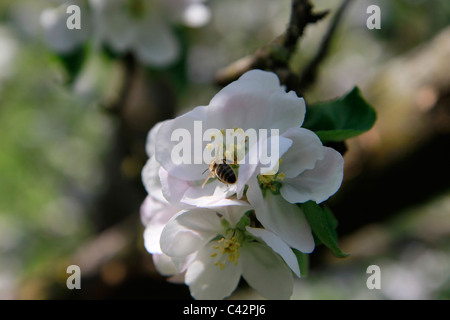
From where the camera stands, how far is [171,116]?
2393mm

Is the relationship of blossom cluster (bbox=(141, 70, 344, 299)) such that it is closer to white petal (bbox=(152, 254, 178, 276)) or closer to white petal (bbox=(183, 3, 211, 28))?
white petal (bbox=(152, 254, 178, 276))

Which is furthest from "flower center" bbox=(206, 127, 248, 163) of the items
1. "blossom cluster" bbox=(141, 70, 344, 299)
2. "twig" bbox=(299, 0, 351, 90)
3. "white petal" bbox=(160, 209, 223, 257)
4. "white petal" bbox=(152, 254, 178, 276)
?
"twig" bbox=(299, 0, 351, 90)

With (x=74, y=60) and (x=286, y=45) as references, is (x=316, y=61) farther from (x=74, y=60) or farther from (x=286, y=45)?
(x=74, y=60)

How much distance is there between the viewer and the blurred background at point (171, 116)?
4.77ft

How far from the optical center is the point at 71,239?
3.75 meters

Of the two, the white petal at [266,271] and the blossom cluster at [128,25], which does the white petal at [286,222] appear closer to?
the white petal at [266,271]

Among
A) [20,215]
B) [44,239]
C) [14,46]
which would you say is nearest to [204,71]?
[14,46]

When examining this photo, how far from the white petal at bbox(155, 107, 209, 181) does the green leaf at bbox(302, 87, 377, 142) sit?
23cm

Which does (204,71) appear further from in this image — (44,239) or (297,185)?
(297,185)

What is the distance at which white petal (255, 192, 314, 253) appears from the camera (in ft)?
2.46

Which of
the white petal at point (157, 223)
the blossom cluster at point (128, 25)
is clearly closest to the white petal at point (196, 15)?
the blossom cluster at point (128, 25)

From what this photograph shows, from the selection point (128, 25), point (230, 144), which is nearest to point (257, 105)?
point (230, 144)

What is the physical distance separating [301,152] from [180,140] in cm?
21

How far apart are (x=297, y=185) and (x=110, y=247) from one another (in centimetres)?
116
